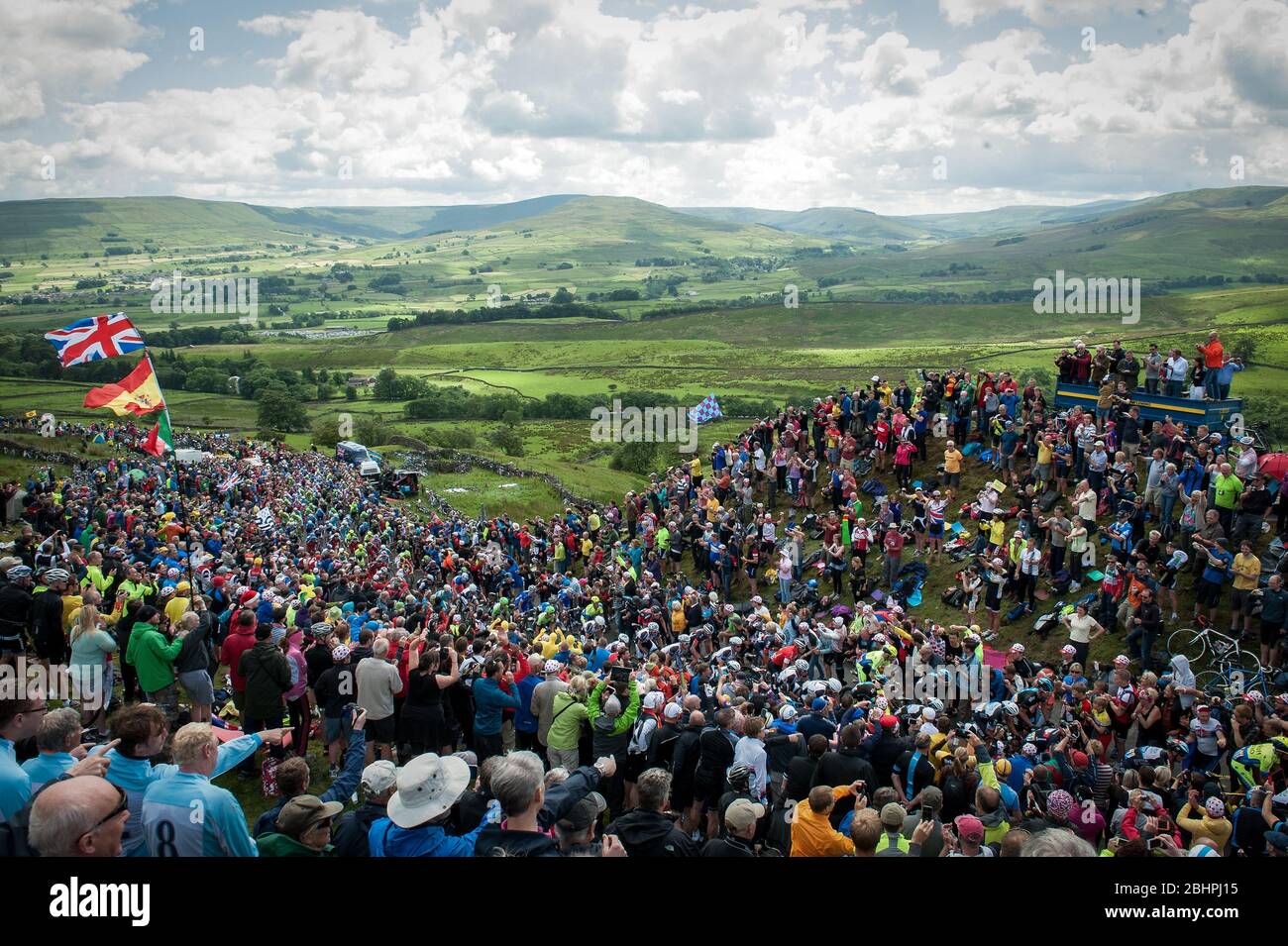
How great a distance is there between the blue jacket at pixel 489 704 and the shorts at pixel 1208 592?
1342cm

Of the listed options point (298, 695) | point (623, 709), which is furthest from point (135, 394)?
point (623, 709)

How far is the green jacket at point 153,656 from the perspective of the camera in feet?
35.2

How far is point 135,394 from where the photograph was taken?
21.3 metres

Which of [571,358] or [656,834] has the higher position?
[571,358]

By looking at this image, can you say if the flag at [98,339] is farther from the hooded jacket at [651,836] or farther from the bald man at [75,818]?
the hooded jacket at [651,836]

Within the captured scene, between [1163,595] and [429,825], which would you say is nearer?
[429,825]

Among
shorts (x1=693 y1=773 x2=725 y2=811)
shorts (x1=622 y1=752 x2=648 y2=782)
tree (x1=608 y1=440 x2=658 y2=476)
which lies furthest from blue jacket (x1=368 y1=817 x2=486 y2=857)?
tree (x1=608 y1=440 x2=658 y2=476)

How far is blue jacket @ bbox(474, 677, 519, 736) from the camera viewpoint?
10.4 meters

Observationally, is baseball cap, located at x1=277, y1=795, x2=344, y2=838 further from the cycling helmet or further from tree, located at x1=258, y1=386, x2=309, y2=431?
tree, located at x1=258, y1=386, x2=309, y2=431

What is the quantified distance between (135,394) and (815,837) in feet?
68.5

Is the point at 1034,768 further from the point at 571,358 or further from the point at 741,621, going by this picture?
the point at 571,358

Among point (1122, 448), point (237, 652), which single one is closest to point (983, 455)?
point (1122, 448)

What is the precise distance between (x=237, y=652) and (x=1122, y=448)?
63.9ft
